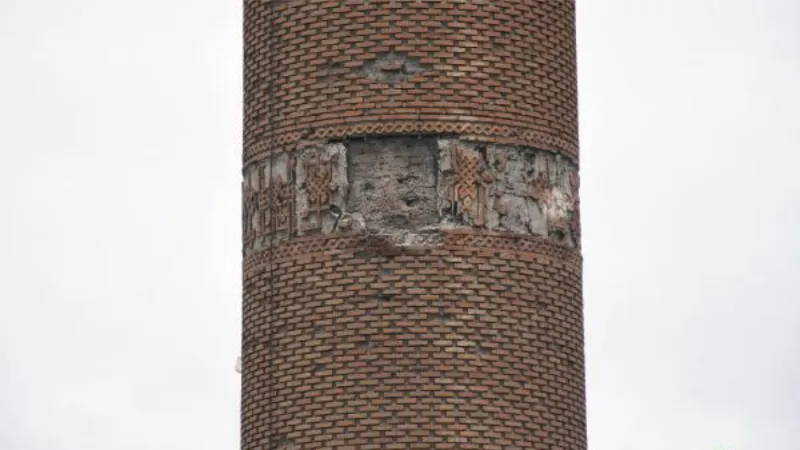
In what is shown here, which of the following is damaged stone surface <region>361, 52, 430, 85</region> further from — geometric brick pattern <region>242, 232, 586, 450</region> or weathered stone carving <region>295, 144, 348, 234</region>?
geometric brick pattern <region>242, 232, 586, 450</region>

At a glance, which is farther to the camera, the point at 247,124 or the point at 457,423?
the point at 247,124

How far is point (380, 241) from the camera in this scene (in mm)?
31906

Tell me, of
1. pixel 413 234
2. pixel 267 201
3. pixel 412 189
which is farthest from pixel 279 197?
pixel 413 234

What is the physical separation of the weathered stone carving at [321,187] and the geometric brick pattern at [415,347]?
0.23 m

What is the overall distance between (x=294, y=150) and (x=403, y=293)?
2.22 metres

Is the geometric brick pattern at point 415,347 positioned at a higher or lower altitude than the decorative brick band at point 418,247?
lower

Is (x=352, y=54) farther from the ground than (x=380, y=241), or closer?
farther from the ground

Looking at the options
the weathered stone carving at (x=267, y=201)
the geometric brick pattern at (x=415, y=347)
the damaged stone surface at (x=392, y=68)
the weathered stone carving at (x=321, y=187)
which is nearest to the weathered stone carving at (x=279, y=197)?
the weathered stone carving at (x=267, y=201)

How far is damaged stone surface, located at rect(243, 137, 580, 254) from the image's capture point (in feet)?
105

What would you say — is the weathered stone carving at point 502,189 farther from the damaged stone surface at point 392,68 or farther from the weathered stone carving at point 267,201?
the weathered stone carving at point 267,201

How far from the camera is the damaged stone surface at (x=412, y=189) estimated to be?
3212 centimetres

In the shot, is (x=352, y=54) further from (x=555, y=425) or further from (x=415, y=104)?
(x=555, y=425)

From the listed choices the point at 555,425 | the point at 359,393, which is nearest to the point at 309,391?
the point at 359,393

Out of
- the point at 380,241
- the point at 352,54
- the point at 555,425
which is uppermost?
the point at 352,54
